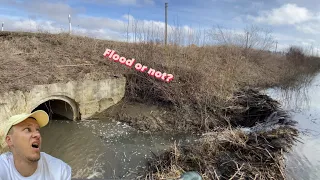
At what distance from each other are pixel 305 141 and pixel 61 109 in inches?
320

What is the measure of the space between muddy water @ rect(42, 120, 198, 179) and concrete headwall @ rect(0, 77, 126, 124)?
641 millimetres

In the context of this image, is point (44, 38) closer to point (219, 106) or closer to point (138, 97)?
point (138, 97)

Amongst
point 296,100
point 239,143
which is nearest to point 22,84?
point 239,143

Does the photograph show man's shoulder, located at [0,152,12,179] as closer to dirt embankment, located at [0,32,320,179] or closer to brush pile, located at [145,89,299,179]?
brush pile, located at [145,89,299,179]

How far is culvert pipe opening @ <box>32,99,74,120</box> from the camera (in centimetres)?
1032

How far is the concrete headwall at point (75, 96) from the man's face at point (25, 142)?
6.27m

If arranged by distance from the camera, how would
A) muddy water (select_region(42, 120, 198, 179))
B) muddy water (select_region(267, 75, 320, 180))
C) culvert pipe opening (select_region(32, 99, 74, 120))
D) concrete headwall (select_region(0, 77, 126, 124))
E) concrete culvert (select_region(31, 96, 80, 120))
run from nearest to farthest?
muddy water (select_region(267, 75, 320, 180))
muddy water (select_region(42, 120, 198, 179))
concrete headwall (select_region(0, 77, 126, 124))
concrete culvert (select_region(31, 96, 80, 120))
culvert pipe opening (select_region(32, 99, 74, 120))

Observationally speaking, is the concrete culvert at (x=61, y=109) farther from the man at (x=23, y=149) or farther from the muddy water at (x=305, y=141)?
the man at (x=23, y=149)

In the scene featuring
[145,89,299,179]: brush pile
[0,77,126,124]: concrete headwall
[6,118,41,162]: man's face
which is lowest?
[145,89,299,179]: brush pile

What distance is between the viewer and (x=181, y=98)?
11.0 metres

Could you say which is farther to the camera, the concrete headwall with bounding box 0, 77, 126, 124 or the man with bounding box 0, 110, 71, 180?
the concrete headwall with bounding box 0, 77, 126, 124

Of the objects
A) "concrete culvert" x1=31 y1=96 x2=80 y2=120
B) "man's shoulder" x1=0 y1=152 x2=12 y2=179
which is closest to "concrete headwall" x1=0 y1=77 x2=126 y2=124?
"concrete culvert" x1=31 y1=96 x2=80 y2=120

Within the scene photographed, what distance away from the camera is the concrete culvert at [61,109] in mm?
10211

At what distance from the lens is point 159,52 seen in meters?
13.4
